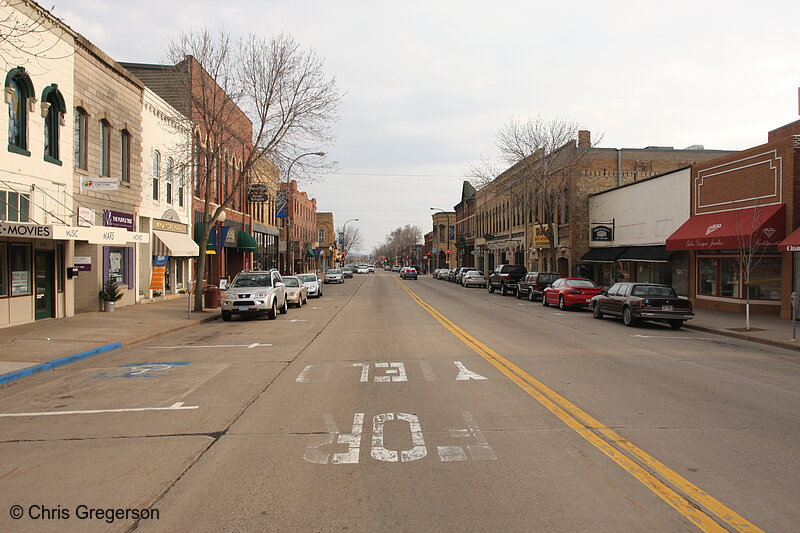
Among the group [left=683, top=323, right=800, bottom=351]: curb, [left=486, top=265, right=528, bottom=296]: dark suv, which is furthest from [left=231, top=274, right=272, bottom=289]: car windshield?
[left=486, top=265, right=528, bottom=296]: dark suv

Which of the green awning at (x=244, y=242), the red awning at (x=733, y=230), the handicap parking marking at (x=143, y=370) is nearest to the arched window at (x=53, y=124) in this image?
the handicap parking marking at (x=143, y=370)

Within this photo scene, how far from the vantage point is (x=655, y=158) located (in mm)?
38156

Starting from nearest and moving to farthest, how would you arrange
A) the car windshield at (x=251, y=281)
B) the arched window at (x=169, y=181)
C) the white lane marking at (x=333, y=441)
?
the white lane marking at (x=333, y=441)
the car windshield at (x=251, y=281)
the arched window at (x=169, y=181)

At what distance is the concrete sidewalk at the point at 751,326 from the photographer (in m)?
15.4

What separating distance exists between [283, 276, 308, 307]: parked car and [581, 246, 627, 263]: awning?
55.6 feet

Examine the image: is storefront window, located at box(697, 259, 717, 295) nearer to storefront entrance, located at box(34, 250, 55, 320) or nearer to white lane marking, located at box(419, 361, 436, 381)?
white lane marking, located at box(419, 361, 436, 381)

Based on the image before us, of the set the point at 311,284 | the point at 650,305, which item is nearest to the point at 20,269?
the point at 311,284

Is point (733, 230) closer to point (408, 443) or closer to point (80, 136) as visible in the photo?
point (408, 443)

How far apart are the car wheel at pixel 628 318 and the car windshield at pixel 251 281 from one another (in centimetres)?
1220

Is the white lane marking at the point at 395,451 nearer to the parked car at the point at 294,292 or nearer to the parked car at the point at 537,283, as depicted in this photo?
the parked car at the point at 294,292

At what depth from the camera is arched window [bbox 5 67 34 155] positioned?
50.6 ft

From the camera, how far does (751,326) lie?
59.8 feet

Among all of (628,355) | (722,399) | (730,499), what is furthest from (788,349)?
(730,499)

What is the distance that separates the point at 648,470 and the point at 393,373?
17.7 feet
